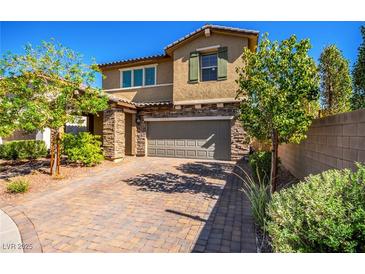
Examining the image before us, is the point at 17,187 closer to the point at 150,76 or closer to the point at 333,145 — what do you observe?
the point at 333,145

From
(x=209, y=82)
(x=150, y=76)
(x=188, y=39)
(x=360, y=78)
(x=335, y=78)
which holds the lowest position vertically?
(x=360, y=78)

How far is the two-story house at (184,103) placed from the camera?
448 inches

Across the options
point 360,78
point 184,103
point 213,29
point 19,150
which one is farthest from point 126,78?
point 360,78

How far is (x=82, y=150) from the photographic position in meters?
9.76

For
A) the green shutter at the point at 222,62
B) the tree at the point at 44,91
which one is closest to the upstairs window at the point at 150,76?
the green shutter at the point at 222,62

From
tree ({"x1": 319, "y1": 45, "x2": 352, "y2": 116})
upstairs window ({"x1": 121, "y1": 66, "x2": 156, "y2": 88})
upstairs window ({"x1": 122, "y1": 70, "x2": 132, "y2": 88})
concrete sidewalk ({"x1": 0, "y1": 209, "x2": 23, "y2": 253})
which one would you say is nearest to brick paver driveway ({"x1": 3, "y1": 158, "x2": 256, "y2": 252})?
concrete sidewalk ({"x1": 0, "y1": 209, "x2": 23, "y2": 253})

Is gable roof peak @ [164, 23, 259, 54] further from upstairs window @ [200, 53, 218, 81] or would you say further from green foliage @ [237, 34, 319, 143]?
green foliage @ [237, 34, 319, 143]

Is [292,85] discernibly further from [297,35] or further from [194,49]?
[194,49]

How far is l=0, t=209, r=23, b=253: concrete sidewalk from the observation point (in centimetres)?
327

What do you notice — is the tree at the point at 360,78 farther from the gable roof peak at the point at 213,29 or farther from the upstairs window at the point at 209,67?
the upstairs window at the point at 209,67

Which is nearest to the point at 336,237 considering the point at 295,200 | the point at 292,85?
the point at 295,200

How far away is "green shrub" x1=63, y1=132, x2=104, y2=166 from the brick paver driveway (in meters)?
2.37

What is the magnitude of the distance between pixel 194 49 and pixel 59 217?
11.0 metres

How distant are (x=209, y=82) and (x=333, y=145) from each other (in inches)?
314
